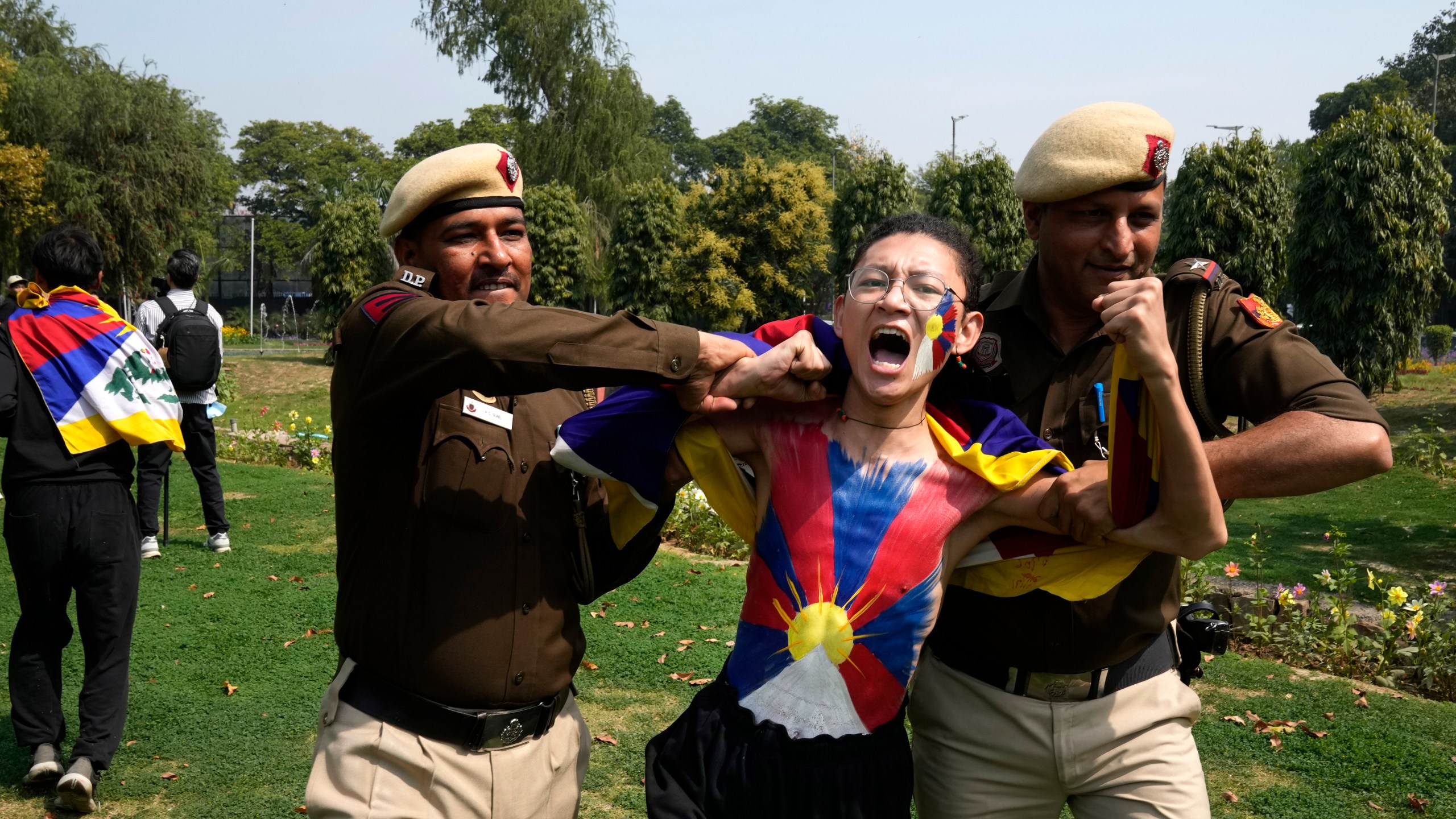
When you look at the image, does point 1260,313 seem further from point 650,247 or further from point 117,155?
point 117,155

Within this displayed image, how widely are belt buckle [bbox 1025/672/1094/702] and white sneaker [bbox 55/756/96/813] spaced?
14.1ft

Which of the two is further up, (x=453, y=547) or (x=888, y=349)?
(x=888, y=349)

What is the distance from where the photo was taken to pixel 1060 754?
2893 millimetres

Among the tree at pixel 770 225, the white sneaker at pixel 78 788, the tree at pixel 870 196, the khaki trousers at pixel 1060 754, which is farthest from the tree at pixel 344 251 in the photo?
the khaki trousers at pixel 1060 754

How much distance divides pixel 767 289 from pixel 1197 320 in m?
34.4

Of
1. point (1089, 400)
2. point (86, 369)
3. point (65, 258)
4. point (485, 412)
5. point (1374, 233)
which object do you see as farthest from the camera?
point (1374, 233)

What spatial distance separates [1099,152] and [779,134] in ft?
285

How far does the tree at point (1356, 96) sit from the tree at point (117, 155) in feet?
176

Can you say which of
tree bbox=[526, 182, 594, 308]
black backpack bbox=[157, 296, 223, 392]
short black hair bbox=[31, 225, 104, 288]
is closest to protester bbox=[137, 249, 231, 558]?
black backpack bbox=[157, 296, 223, 392]

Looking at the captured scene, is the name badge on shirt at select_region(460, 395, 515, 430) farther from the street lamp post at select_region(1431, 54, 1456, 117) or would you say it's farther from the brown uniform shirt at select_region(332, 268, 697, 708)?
the street lamp post at select_region(1431, 54, 1456, 117)

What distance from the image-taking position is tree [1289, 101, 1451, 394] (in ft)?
66.7

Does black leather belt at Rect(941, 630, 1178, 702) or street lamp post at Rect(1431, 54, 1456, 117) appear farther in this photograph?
street lamp post at Rect(1431, 54, 1456, 117)

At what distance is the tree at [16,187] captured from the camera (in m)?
29.1

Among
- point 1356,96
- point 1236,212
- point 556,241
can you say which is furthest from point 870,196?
point 1356,96
